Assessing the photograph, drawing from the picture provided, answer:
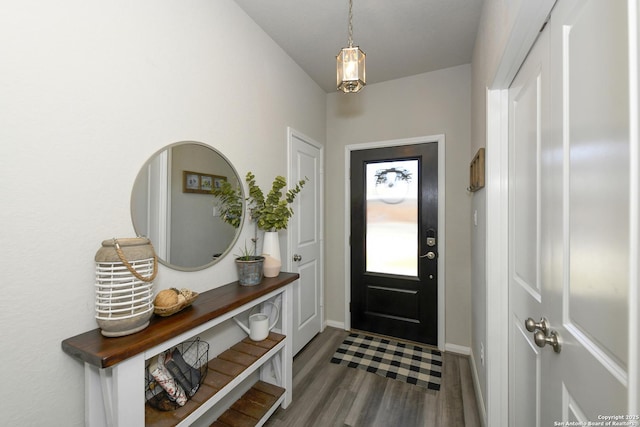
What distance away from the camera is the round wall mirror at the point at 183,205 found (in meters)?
1.26

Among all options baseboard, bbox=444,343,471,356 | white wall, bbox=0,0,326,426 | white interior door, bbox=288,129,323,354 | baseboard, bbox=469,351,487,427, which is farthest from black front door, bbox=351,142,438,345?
white wall, bbox=0,0,326,426

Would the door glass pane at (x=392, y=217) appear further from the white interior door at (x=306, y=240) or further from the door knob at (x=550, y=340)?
the door knob at (x=550, y=340)

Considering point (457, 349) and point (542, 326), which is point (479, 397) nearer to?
point (457, 349)

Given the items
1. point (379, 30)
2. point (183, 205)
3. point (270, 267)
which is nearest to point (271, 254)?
point (270, 267)

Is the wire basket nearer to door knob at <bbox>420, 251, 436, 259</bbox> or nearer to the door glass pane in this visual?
the door glass pane

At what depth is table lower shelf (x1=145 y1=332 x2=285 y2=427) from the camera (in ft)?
3.65

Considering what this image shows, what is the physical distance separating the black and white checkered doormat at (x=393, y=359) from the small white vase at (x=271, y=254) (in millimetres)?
1176

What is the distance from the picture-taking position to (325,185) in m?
3.06

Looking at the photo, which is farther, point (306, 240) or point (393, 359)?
point (306, 240)

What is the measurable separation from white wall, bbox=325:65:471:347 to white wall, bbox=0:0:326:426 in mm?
1769

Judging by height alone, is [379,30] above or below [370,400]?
above

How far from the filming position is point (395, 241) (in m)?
2.76

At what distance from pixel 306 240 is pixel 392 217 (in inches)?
36.6

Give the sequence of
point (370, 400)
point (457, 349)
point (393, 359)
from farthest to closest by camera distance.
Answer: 1. point (457, 349)
2. point (393, 359)
3. point (370, 400)
